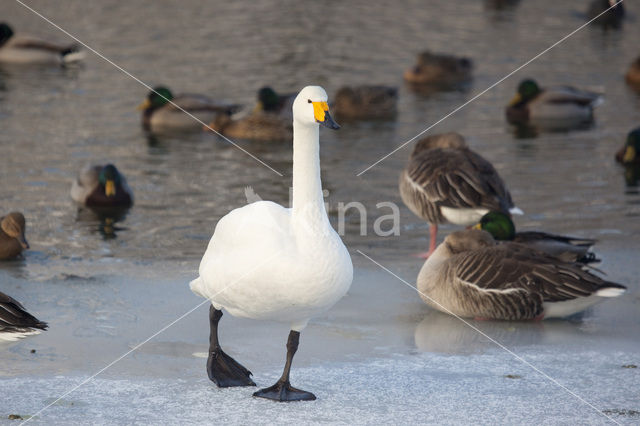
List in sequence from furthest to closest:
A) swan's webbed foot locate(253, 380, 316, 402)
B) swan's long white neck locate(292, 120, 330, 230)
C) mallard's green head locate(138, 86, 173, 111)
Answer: mallard's green head locate(138, 86, 173, 111) < swan's webbed foot locate(253, 380, 316, 402) < swan's long white neck locate(292, 120, 330, 230)

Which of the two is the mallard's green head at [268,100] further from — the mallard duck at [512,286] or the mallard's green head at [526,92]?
the mallard duck at [512,286]

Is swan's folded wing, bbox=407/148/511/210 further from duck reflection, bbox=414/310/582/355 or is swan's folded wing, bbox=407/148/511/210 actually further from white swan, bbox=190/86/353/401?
white swan, bbox=190/86/353/401

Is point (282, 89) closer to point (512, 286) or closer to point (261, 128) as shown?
point (261, 128)

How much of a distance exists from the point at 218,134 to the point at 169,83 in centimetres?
370

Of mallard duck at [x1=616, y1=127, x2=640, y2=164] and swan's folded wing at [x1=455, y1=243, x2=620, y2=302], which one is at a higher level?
mallard duck at [x1=616, y1=127, x2=640, y2=164]

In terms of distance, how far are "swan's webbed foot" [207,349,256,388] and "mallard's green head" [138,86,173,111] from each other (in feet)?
37.5

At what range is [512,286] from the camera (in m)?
7.96

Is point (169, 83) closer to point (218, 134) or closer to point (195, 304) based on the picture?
point (218, 134)

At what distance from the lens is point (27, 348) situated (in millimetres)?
7090

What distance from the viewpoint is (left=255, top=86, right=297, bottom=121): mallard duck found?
58.5ft

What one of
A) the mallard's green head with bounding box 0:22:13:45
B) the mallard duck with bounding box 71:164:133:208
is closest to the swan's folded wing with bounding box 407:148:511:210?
the mallard duck with bounding box 71:164:133:208

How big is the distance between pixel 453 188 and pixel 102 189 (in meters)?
4.62

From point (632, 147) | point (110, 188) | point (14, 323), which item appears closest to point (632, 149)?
point (632, 147)

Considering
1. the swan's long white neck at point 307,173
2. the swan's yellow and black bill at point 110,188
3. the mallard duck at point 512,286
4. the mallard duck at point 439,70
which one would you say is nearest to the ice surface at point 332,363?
the mallard duck at point 512,286
